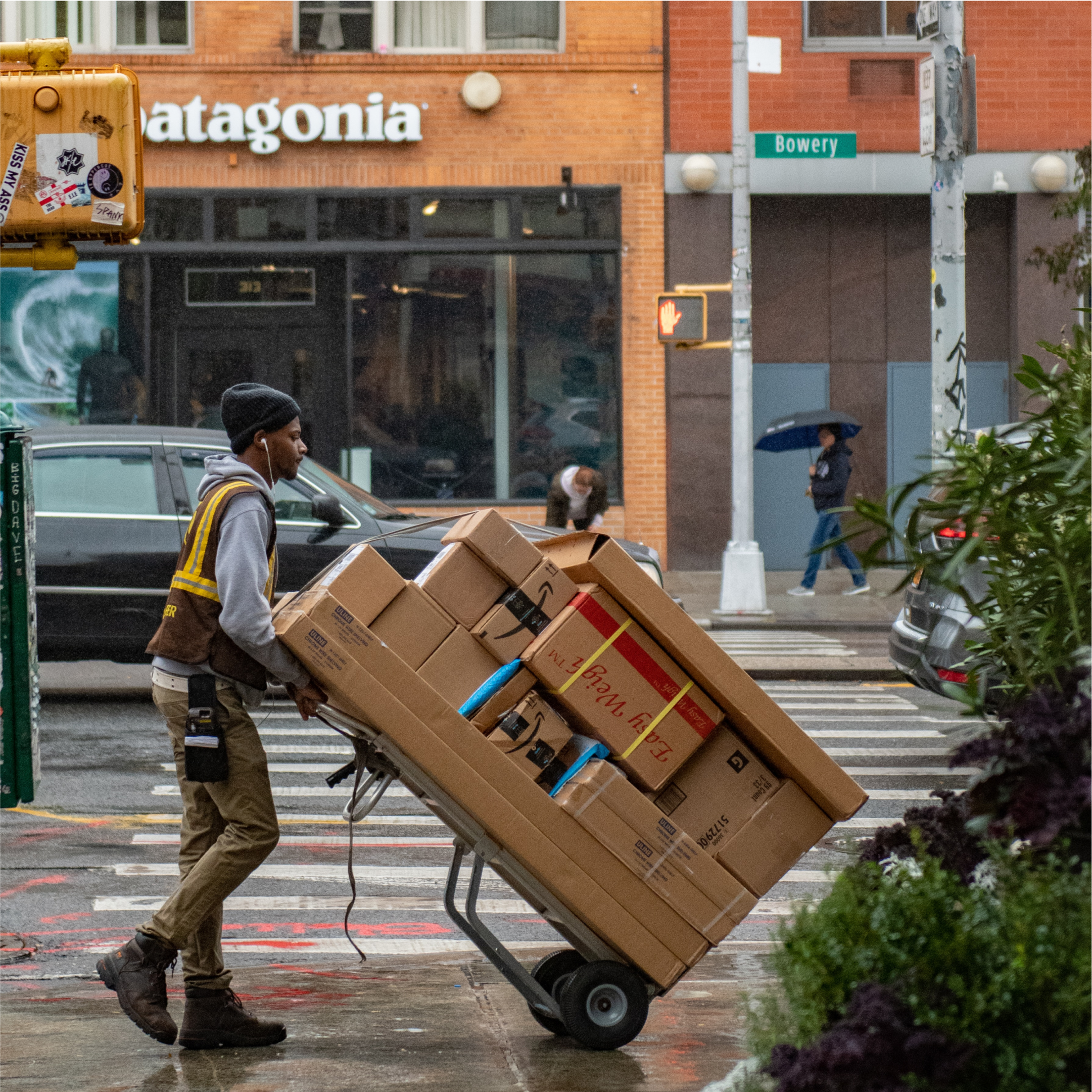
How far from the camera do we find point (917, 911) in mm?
2783

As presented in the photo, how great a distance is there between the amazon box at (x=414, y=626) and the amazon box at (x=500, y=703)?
0.08 metres

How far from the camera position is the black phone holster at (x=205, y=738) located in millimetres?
4645

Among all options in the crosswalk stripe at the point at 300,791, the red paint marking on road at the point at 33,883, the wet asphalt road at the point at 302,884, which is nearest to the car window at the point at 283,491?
the wet asphalt road at the point at 302,884

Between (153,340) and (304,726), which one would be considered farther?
(153,340)

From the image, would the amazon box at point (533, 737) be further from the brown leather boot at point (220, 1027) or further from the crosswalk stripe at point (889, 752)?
the crosswalk stripe at point (889, 752)

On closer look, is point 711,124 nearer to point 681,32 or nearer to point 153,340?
point 681,32

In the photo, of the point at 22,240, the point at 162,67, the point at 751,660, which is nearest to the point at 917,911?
the point at 22,240

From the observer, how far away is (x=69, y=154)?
5.79 meters

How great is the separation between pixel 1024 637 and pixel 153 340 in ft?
56.9

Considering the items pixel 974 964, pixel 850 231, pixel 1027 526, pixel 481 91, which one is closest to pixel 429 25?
pixel 481 91

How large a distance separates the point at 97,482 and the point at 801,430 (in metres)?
9.25

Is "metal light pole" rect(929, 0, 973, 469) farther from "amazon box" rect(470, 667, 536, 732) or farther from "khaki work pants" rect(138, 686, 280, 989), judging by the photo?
"khaki work pants" rect(138, 686, 280, 989)

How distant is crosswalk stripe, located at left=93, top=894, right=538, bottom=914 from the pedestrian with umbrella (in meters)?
11.9

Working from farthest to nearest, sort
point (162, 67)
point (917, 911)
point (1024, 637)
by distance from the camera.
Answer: point (162, 67)
point (1024, 637)
point (917, 911)
